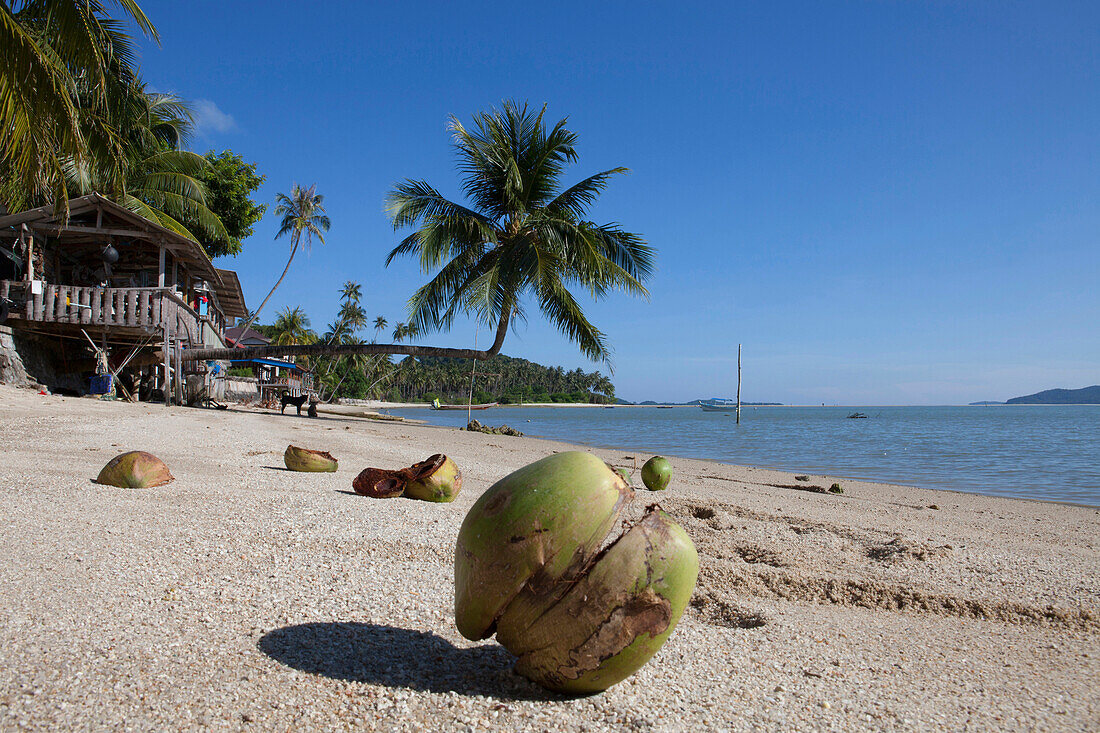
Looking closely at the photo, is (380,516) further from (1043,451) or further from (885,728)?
(1043,451)

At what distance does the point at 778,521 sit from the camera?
566 cm

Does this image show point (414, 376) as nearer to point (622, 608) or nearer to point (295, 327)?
point (295, 327)

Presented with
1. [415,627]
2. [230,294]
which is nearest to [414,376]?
[230,294]

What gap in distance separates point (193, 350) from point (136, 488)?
53.3 ft

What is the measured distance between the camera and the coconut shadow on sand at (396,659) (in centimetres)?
197

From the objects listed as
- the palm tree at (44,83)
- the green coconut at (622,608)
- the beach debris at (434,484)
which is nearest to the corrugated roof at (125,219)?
the palm tree at (44,83)

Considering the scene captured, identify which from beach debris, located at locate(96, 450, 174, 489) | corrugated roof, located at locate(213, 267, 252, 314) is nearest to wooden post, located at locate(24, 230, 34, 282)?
corrugated roof, located at locate(213, 267, 252, 314)

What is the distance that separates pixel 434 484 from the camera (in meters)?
5.28

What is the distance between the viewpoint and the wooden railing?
573 inches

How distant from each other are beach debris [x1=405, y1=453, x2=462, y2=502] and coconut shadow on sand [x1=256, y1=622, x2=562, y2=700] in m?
2.84

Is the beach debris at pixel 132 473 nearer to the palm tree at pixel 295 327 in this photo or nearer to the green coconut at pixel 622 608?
the green coconut at pixel 622 608

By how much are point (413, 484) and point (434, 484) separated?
23 cm

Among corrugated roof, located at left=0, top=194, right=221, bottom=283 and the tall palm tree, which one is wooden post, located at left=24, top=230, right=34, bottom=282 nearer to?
corrugated roof, located at left=0, top=194, right=221, bottom=283

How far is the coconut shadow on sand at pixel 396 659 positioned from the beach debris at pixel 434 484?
2.84m
